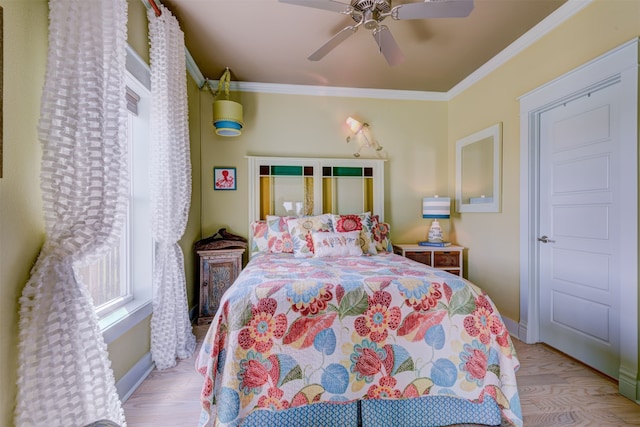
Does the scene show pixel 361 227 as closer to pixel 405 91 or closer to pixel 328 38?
pixel 328 38

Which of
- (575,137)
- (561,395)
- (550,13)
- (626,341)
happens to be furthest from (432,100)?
(561,395)

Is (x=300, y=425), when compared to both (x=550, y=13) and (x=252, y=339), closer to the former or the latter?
(x=252, y=339)

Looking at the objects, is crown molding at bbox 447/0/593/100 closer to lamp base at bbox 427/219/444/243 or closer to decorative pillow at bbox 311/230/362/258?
lamp base at bbox 427/219/444/243

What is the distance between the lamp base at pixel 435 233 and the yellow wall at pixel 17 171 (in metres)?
3.54

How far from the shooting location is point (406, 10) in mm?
1834

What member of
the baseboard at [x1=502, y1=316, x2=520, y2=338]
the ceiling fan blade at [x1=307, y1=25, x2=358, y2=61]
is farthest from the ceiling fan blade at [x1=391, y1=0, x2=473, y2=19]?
the baseboard at [x1=502, y1=316, x2=520, y2=338]

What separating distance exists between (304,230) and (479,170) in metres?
2.15

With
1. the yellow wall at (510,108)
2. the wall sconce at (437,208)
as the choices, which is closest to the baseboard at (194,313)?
the wall sconce at (437,208)

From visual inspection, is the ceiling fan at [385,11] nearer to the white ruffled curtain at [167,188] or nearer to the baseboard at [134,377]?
the white ruffled curtain at [167,188]

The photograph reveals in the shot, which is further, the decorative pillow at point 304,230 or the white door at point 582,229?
the decorative pillow at point 304,230

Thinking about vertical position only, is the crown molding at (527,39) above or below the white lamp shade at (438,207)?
above

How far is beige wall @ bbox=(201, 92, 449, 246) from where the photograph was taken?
3.59 metres

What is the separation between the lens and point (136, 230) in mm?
2213

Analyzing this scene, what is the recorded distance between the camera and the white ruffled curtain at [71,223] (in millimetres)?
1088
